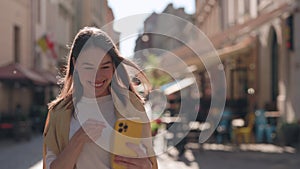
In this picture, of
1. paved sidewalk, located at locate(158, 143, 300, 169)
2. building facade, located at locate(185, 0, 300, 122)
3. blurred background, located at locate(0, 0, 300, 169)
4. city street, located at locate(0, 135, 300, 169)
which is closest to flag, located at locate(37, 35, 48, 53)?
blurred background, located at locate(0, 0, 300, 169)

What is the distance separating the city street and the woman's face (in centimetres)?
665

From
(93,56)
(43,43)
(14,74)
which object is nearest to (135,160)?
(93,56)

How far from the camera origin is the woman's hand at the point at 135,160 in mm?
1662

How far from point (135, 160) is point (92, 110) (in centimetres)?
28

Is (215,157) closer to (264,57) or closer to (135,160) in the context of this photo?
(264,57)

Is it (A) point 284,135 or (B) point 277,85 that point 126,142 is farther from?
(B) point 277,85

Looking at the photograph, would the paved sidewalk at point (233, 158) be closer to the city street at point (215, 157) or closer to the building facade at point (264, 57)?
the city street at point (215, 157)

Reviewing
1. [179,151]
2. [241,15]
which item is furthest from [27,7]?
[179,151]

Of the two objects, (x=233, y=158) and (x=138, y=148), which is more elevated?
(x=138, y=148)

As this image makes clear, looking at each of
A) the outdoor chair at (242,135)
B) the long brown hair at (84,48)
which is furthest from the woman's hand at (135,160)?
the outdoor chair at (242,135)

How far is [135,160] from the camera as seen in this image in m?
1.67

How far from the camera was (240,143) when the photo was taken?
1228cm

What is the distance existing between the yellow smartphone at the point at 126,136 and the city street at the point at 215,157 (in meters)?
6.72

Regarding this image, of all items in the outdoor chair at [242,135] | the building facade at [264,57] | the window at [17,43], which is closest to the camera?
the outdoor chair at [242,135]
